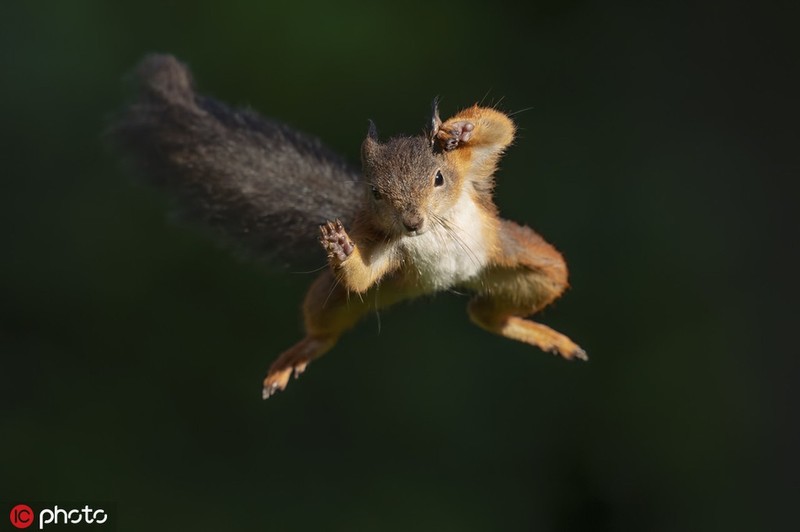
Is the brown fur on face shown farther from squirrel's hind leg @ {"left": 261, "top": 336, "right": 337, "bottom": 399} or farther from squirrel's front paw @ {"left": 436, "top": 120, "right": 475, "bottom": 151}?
squirrel's hind leg @ {"left": 261, "top": 336, "right": 337, "bottom": 399}

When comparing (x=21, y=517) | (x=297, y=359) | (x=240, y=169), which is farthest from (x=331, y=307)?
(x=21, y=517)

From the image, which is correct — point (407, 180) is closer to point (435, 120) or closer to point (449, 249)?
point (435, 120)

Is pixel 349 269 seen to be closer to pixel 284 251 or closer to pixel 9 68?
pixel 284 251

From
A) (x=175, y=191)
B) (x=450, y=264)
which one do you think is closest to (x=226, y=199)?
(x=175, y=191)

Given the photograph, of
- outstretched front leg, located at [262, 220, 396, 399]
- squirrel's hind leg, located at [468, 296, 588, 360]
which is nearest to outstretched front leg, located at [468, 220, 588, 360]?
squirrel's hind leg, located at [468, 296, 588, 360]

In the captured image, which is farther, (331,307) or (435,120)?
(331,307)

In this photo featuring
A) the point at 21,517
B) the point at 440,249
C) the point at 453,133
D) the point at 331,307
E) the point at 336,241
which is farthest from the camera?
the point at 21,517
